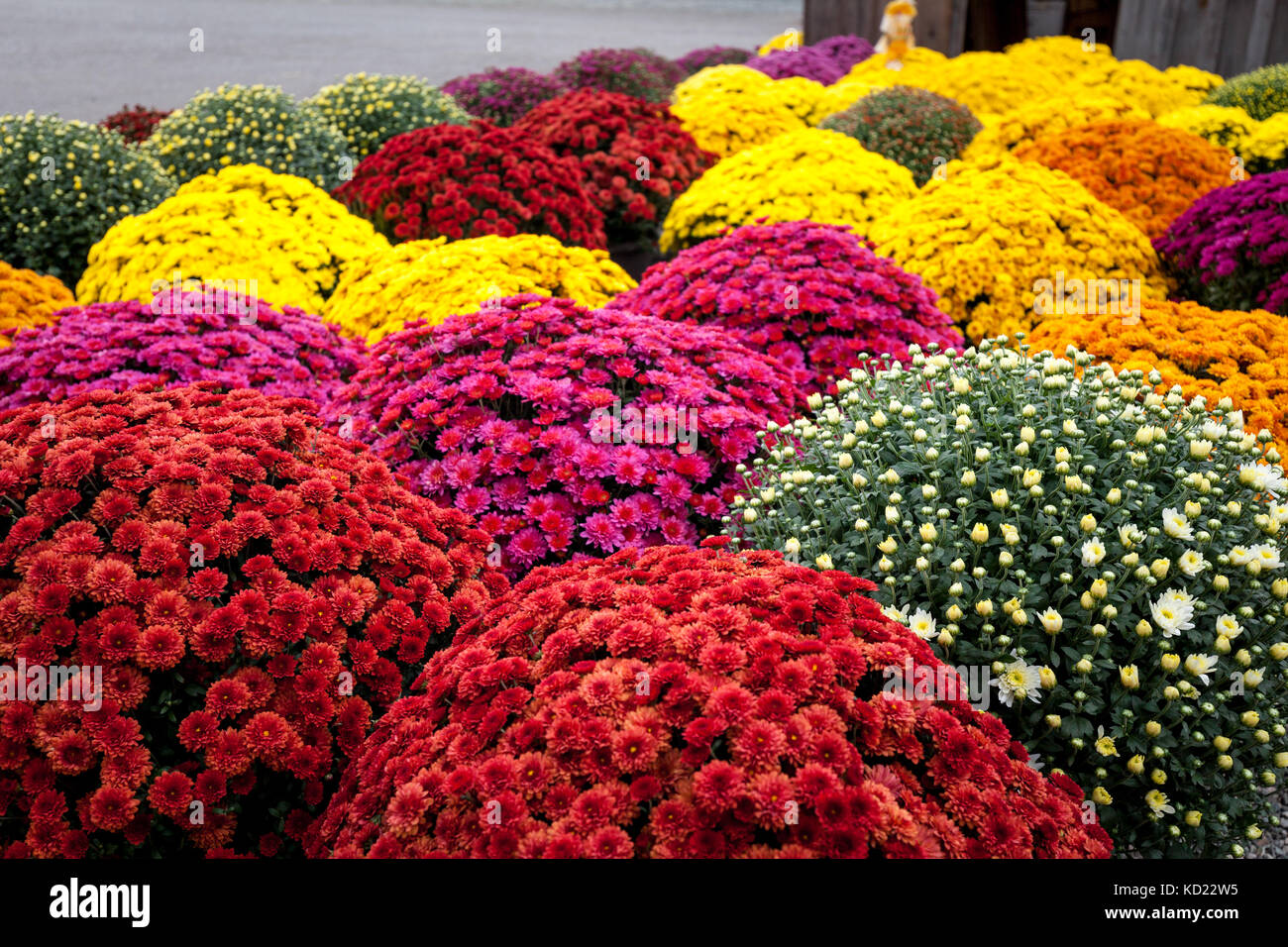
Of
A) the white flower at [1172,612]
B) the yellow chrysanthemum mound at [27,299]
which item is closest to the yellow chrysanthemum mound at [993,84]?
the yellow chrysanthemum mound at [27,299]

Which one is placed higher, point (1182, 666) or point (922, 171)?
point (922, 171)

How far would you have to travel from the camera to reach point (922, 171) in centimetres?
879

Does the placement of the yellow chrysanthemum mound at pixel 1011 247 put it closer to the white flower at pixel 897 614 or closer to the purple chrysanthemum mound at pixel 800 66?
the white flower at pixel 897 614

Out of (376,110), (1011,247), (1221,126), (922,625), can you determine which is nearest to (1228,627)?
(922,625)

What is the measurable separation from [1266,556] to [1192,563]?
213 millimetres

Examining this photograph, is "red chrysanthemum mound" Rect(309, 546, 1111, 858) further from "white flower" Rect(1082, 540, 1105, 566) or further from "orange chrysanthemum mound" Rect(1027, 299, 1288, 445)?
"orange chrysanthemum mound" Rect(1027, 299, 1288, 445)

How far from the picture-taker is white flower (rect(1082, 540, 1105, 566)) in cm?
236

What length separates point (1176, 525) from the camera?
7.83 feet

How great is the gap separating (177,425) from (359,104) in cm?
807

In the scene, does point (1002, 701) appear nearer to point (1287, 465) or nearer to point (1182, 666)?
point (1182, 666)

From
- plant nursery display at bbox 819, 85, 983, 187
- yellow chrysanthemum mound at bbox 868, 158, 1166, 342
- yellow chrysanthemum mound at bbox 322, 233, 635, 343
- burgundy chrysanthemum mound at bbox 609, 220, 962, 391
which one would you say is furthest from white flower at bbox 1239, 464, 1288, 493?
Result: plant nursery display at bbox 819, 85, 983, 187

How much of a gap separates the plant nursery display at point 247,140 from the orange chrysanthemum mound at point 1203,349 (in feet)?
20.9

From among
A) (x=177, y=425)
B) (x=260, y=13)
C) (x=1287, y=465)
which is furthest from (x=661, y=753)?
(x=260, y=13)

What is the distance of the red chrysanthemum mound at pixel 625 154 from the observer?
25.5ft
